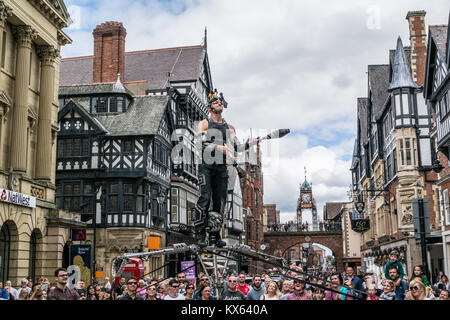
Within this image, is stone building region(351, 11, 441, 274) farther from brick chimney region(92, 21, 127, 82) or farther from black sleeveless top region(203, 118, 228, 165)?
black sleeveless top region(203, 118, 228, 165)

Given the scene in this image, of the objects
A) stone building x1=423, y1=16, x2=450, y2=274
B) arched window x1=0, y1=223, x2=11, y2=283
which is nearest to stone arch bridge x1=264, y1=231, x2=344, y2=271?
stone building x1=423, y1=16, x2=450, y2=274

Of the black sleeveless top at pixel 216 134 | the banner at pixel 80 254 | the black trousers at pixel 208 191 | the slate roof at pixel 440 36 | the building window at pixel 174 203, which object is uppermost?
the slate roof at pixel 440 36

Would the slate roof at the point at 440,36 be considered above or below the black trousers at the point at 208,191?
above

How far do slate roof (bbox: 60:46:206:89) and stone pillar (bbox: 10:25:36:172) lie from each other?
18798 millimetres

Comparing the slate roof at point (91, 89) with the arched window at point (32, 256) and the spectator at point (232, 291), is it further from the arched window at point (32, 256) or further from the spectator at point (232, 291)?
the spectator at point (232, 291)

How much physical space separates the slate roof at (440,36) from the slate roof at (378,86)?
46.1 feet

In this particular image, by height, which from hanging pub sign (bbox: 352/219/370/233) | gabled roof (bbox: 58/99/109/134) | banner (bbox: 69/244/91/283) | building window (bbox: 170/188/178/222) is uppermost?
gabled roof (bbox: 58/99/109/134)

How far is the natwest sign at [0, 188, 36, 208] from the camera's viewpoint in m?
19.0

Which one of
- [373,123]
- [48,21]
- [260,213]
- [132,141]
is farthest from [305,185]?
[48,21]

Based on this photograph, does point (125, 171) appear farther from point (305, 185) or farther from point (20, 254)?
point (305, 185)

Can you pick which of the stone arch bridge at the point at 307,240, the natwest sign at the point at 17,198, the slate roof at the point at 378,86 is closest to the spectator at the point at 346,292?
the natwest sign at the point at 17,198

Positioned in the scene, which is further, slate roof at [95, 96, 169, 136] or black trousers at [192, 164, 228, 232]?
slate roof at [95, 96, 169, 136]

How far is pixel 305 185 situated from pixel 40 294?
123m

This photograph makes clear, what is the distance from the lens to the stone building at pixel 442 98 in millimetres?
24766
